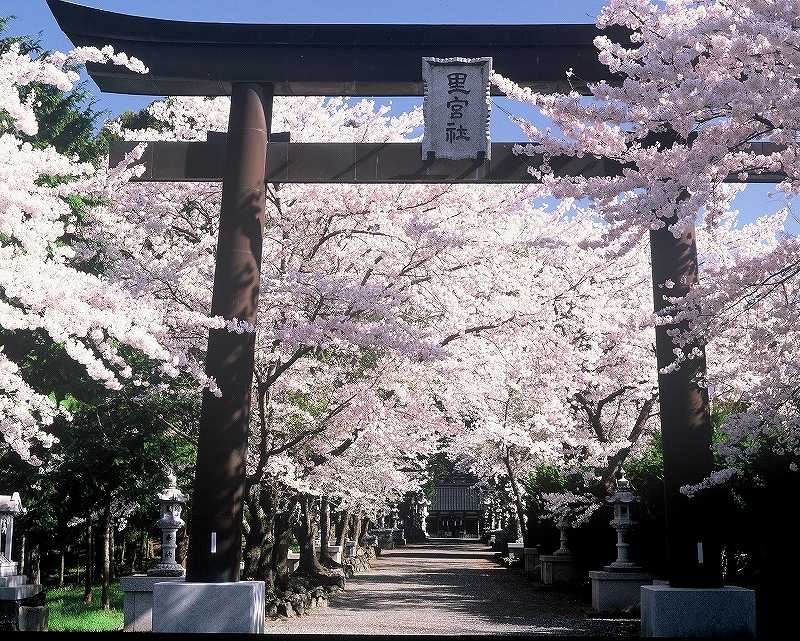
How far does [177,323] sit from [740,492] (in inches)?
348

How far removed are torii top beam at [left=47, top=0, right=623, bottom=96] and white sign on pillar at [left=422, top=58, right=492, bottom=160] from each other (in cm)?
29

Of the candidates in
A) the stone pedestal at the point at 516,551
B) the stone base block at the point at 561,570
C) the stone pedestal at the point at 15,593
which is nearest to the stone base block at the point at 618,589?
the stone base block at the point at 561,570

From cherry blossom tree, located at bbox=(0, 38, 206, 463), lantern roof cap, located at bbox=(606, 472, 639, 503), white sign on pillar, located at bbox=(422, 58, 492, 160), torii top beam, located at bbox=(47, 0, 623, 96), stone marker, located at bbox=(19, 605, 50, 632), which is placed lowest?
stone marker, located at bbox=(19, 605, 50, 632)

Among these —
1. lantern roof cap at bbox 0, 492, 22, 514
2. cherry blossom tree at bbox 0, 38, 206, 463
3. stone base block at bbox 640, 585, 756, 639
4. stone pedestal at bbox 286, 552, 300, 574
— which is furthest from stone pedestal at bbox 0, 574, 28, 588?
stone pedestal at bbox 286, 552, 300, 574

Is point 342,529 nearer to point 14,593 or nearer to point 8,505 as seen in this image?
point 8,505

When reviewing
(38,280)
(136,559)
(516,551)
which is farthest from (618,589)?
(136,559)

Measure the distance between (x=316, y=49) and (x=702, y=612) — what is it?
29.3 ft

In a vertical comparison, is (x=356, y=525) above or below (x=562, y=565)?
below

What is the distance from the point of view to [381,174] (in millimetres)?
11664

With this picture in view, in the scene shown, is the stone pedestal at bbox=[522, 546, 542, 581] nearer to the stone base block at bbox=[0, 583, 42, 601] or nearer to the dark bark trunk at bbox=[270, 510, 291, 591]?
the dark bark trunk at bbox=[270, 510, 291, 591]

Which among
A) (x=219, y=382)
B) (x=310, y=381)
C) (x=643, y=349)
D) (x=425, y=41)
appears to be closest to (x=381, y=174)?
(x=425, y=41)

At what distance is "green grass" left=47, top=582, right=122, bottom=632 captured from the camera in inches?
533

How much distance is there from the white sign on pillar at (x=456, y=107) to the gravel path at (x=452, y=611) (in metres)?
7.25

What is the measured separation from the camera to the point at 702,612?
33.1 feet
